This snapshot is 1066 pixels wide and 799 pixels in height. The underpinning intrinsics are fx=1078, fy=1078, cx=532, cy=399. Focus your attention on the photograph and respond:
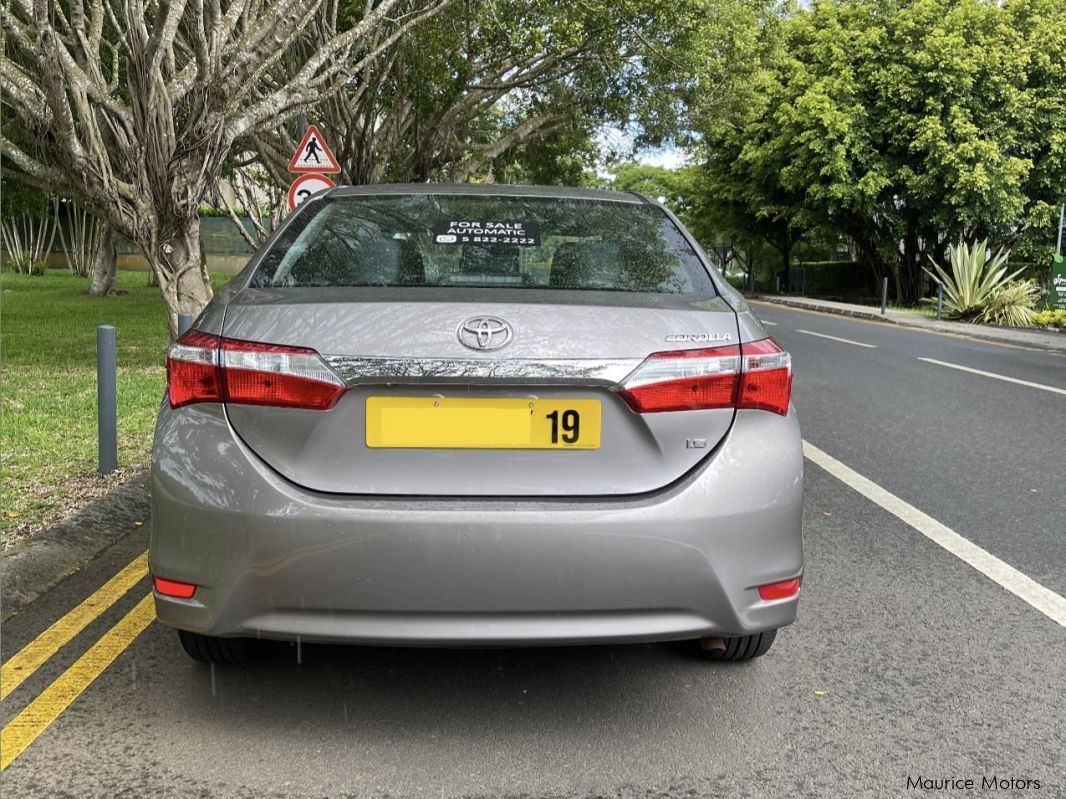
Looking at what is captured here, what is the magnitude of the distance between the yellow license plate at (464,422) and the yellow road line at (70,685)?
1.26 meters

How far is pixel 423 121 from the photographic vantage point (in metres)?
19.6

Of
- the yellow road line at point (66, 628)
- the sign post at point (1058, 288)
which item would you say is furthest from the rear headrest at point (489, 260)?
the sign post at point (1058, 288)

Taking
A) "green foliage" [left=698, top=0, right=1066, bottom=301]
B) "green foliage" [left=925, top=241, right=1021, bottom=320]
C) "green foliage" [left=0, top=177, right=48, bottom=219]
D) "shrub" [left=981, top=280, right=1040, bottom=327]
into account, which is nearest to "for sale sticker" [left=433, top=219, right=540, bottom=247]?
"shrub" [left=981, top=280, right=1040, bottom=327]

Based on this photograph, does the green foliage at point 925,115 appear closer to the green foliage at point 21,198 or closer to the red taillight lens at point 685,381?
the green foliage at point 21,198

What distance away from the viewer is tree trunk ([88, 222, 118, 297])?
79.8 feet

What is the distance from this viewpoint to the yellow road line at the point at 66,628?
327 centimetres

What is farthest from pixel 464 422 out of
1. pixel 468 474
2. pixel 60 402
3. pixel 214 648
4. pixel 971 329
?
pixel 971 329

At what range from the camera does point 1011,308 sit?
2200 centimetres

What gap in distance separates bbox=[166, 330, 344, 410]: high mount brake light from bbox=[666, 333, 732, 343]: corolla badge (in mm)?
841

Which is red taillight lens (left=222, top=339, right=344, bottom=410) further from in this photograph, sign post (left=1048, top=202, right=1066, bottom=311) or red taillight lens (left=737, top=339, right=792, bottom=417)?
sign post (left=1048, top=202, right=1066, bottom=311)

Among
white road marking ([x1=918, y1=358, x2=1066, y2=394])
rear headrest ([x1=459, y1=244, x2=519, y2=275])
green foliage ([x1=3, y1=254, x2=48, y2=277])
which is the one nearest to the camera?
rear headrest ([x1=459, y1=244, x2=519, y2=275])

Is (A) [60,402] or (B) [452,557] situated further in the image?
(A) [60,402]

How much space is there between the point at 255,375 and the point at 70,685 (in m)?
1.25

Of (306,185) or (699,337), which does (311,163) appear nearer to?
(306,185)
